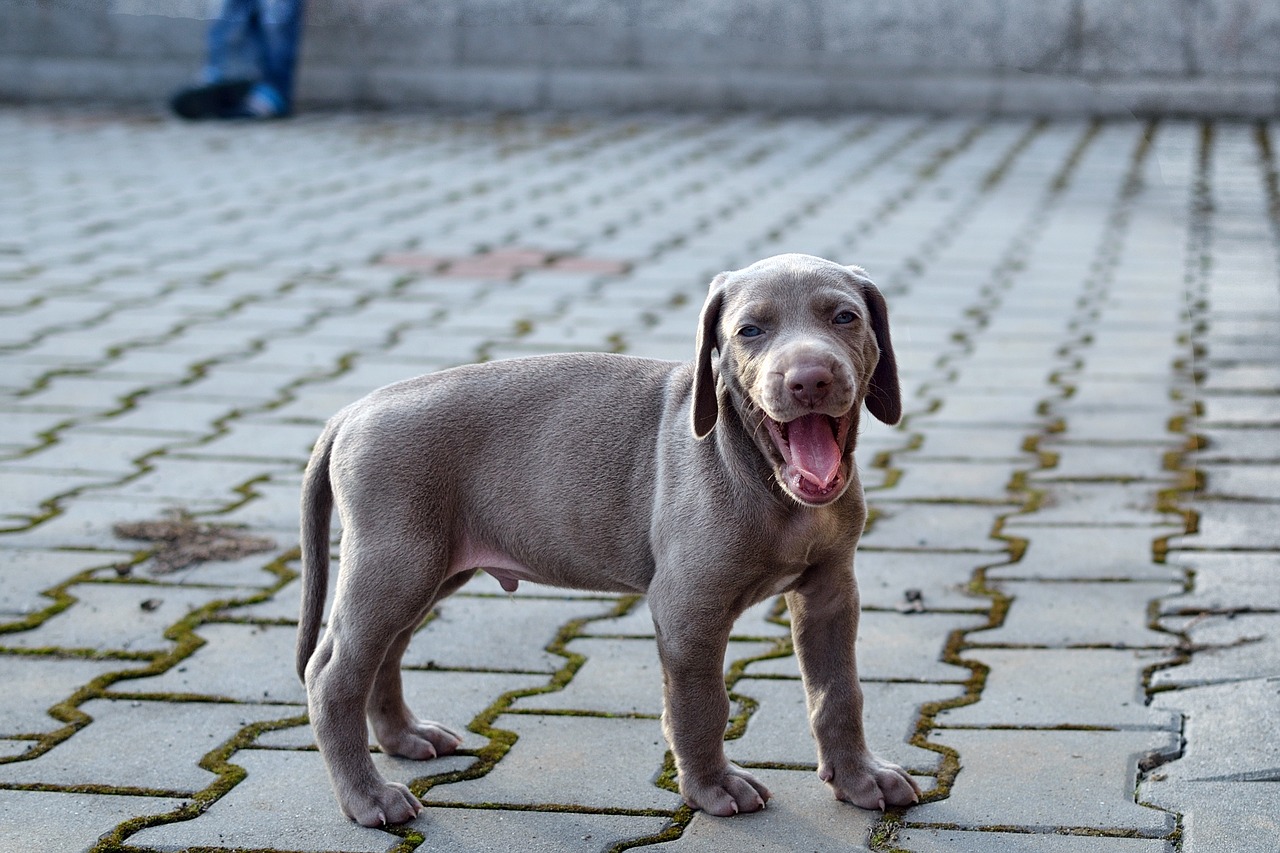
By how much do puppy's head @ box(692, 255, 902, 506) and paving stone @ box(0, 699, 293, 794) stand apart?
1.30 metres

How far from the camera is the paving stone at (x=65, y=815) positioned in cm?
300

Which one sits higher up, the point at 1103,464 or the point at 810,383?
the point at 810,383

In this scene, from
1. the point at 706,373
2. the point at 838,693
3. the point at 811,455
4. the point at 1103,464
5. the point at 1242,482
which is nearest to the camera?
the point at 811,455

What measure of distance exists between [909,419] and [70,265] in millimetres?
5202

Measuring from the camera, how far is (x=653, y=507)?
10.3 ft

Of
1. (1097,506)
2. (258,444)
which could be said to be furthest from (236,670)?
(1097,506)

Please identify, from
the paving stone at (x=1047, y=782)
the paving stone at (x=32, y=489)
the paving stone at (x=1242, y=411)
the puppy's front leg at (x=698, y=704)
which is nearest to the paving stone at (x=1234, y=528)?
the paving stone at (x=1242, y=411)

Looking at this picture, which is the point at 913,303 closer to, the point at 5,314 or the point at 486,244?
the point at 486,244

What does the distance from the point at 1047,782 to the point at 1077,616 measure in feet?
3.41

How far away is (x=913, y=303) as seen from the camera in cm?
826

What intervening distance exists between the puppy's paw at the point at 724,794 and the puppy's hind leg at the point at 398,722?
0.59 meters

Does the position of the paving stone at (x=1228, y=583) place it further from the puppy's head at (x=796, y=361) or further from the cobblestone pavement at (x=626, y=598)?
the puppy's head at (x=796, y=361)

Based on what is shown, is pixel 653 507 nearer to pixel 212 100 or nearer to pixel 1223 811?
pixel 1223 811

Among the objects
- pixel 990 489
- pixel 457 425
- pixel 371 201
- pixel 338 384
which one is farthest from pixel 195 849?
pixel 371 201
